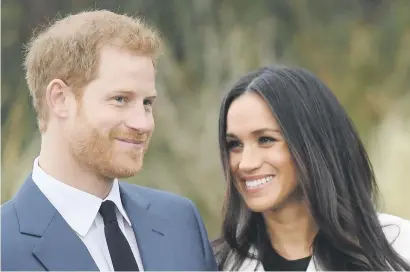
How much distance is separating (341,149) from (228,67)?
1.28 m

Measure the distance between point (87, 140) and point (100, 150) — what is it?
4cm

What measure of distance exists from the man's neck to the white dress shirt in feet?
0.04

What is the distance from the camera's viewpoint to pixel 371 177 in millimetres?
2139

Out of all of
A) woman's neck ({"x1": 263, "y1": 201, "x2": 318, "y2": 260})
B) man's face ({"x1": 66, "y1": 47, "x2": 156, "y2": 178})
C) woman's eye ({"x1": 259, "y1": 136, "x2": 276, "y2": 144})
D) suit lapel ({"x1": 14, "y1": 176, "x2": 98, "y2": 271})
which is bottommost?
woman's neck ({"x1": 263, "y1": 201, "x2": 318, "y2": 260})

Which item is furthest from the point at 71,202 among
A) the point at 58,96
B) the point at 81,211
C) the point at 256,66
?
the point at 256,66

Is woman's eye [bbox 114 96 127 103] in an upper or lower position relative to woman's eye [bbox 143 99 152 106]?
upper

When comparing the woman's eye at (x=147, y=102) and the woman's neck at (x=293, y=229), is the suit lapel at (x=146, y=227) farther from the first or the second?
the woman's neck at (x=293, y=229)

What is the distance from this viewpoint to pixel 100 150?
5.32ft

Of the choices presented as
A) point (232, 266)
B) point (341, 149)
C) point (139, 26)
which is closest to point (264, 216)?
point (232, 266)

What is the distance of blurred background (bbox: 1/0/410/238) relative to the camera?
10.4ft

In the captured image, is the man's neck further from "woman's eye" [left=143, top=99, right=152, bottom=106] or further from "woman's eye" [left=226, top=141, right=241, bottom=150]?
"woman's eye" [left=226, top=141, right=241, bottom=150]

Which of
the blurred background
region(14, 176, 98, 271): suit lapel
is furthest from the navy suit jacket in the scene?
the blurred background

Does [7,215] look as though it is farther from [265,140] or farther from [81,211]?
[265,140]

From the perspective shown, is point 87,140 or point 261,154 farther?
point 261,154
